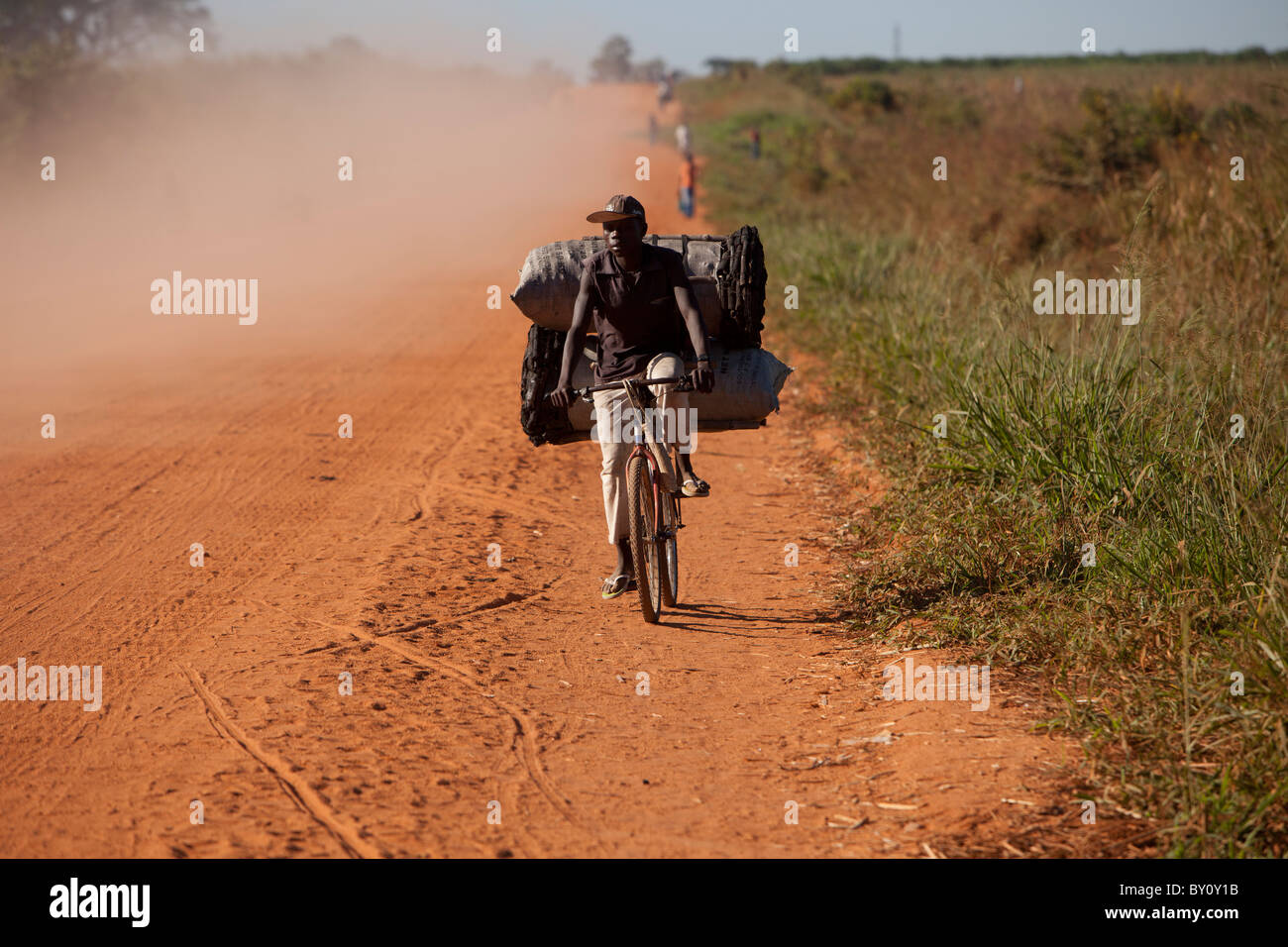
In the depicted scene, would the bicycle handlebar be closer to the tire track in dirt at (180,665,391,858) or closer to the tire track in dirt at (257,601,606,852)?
the tire track in dirt at (257,601,606,852)

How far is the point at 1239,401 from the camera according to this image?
18.4 feet

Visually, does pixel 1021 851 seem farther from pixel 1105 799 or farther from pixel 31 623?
pixel 31 623

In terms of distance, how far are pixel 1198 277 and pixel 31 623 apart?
8.03 meters

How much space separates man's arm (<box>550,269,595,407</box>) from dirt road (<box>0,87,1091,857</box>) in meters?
1.15

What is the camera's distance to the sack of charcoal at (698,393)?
5832 mm

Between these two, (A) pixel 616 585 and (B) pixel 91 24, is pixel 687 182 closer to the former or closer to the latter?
(A) pixel 616 585

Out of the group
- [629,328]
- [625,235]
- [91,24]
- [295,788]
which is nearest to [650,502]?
[629,328]

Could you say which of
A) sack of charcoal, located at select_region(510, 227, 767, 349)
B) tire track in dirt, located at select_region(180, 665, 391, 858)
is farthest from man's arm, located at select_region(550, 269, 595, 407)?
tire track in dirt, located at select_region(180, 665, 391, 858)

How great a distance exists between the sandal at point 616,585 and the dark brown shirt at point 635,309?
1115 mm

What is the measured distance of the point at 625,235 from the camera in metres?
5.34

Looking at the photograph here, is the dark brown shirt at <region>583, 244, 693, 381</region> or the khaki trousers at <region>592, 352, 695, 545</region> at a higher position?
the dark brown shirt at <region>583, 244, 693, 381</region>

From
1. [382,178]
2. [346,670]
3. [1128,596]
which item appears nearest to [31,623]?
[346,670]

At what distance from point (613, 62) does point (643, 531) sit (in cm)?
8986

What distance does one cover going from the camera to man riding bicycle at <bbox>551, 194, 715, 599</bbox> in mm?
5379
